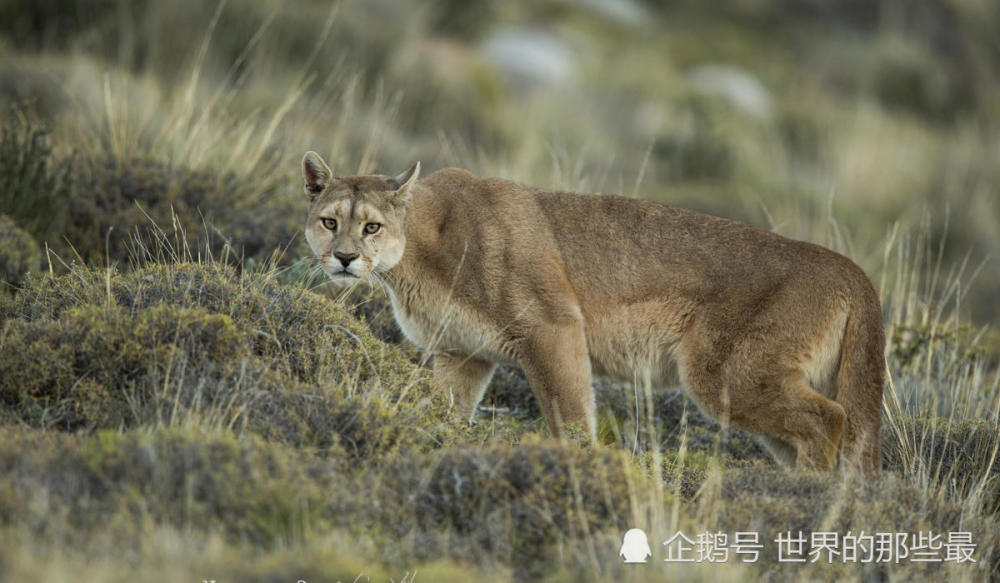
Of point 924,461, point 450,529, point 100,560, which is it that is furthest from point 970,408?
point 100,560

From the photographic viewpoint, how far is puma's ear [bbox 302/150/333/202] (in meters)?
6.67

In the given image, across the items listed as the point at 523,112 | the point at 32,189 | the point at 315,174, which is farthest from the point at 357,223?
the point at 523,112

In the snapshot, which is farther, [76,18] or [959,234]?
[959,234]

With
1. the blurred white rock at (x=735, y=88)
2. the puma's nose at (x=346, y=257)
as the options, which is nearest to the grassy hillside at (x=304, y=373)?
the puma's nose at (x=346, y=257)

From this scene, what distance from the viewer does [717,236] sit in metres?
6.70

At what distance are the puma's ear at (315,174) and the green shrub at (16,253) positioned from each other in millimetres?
2143

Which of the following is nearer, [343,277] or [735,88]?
[343,277]

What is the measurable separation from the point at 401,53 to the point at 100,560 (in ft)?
48.9

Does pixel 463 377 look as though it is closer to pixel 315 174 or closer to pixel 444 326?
pixel 444 326

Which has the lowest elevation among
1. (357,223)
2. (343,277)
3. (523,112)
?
(523,112)

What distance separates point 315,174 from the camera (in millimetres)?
6789

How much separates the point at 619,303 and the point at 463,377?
1106mm

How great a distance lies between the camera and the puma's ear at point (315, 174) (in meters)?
6.67

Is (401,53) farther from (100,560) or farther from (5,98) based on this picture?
(100,560)
